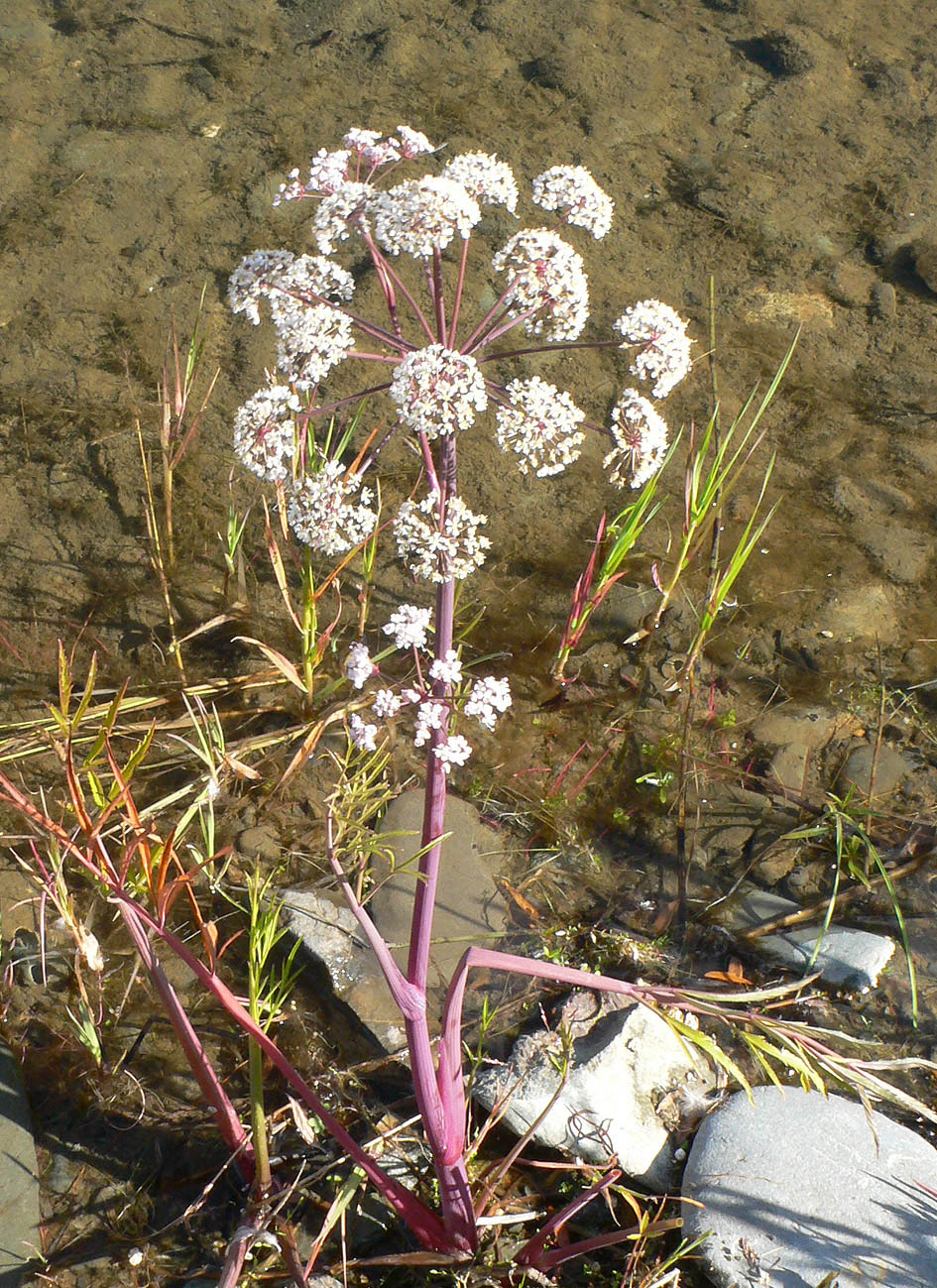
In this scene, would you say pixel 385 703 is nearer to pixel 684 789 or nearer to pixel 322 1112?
pixel 322 1112

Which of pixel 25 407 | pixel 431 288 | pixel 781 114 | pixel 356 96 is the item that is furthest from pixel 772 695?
pixel 356 96

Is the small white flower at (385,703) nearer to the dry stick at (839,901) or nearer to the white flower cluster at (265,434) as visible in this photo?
the white flower cluster at (265,434)

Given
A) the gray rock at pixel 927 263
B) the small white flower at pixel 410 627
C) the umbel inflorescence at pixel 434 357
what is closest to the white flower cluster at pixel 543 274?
the umbel inflorescence at pixel 434 357

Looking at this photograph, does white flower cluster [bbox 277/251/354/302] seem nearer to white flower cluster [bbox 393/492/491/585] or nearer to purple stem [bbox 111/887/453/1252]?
white flower cluster [bbox 393/492/491/585]

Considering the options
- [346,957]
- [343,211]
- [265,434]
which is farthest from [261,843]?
[343,211]

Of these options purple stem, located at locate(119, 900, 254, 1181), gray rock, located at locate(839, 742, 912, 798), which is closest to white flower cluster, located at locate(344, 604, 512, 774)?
purple stem, located at locate(119, 900, 254, 1181)
